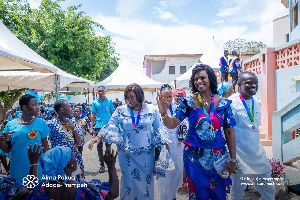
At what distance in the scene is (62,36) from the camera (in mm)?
15406

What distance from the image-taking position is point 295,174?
166 inches

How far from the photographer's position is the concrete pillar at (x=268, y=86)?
7047mm

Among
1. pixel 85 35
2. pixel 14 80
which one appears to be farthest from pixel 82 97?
pixel 14 80

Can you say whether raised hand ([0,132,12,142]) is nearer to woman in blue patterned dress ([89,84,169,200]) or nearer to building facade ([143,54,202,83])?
woman in blue patterned dress ([89,84,169,200])

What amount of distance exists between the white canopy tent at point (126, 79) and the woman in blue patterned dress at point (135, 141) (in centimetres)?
1064

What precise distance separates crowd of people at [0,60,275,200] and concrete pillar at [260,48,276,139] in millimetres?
3265

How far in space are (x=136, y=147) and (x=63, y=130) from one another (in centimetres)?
111

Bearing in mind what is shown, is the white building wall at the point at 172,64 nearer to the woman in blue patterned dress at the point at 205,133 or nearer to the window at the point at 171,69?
the window at the point at 171,69

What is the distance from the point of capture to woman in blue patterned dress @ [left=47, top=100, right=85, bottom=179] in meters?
3.63

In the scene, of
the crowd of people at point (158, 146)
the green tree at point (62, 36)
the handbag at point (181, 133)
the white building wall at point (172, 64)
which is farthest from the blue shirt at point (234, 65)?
the white building wall at point (172, 64)

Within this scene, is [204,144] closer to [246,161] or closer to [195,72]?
[195,72]

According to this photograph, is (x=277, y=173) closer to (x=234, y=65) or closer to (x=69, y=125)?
(x=69, y=125)

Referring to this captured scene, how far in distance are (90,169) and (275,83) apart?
5.57 meters

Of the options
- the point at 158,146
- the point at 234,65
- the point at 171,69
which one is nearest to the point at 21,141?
the point at 158,146
